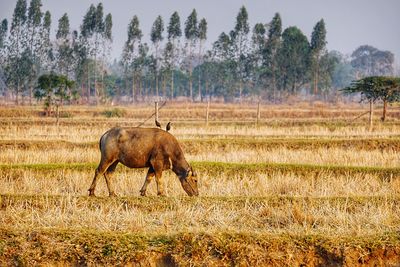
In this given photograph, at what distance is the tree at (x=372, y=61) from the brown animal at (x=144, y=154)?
4553 inches

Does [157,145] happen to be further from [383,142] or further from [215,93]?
[215,93]

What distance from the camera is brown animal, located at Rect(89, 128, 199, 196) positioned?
1139cm

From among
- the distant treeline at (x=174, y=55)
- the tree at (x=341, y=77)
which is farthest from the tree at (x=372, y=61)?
the distant treeline at (x=174, y=55)

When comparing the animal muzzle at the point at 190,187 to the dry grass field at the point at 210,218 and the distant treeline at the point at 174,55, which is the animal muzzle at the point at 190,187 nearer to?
the dry grass field at the point at 210,218

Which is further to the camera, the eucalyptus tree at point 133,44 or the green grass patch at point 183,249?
the eucalyptus tree at point 133,44

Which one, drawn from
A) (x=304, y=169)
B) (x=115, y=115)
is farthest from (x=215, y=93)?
(x=304, y=169)

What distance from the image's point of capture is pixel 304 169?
51.9 ft

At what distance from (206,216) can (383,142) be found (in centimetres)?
1497

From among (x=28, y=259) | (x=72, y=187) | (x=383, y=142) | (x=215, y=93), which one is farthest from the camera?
(x=215, y=93)

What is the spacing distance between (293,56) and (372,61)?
6341cm

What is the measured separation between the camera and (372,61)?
12938 centimetres

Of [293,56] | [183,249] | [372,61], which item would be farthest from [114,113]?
[372,61]

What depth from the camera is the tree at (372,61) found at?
126m

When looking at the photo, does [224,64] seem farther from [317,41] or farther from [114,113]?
[114,113]
